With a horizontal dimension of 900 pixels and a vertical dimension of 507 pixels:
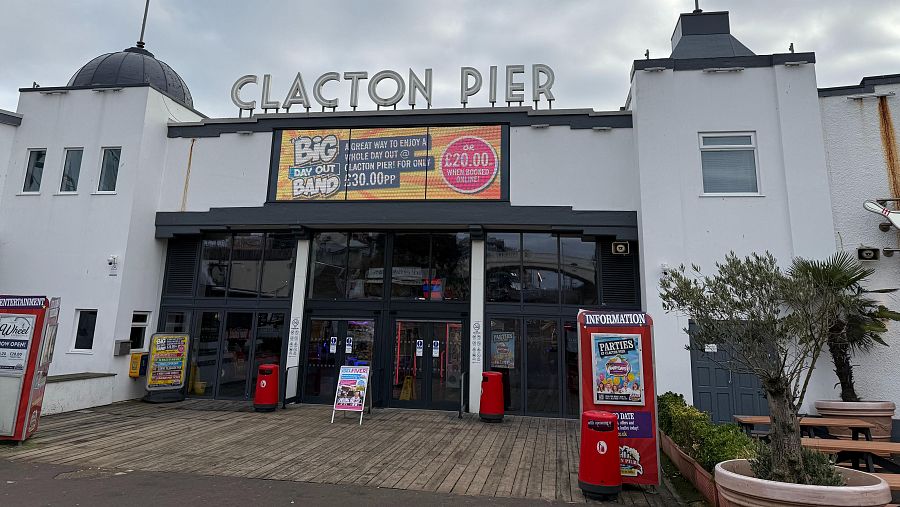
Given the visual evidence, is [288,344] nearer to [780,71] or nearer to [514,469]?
[514,469]

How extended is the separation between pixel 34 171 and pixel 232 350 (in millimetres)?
7108

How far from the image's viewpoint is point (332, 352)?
12.0 metres

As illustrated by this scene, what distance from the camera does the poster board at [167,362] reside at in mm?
11539

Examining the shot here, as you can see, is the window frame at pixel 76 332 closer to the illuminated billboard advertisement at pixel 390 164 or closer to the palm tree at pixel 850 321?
the illuminated billboard advertisement at pixel 390 164

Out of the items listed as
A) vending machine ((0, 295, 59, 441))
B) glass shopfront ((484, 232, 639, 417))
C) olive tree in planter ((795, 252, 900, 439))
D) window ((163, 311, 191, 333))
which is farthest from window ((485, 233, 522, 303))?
vending machine ((0, 295, 59, 441))

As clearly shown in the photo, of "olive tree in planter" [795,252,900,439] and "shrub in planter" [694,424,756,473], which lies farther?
"olive tree in planter" [795,252,900,439]

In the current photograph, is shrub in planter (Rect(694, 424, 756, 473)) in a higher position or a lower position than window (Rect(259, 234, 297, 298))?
lower

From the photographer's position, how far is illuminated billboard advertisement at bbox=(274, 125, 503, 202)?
11.7 metres

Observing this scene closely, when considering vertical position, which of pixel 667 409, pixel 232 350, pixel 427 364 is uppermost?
pixel 232 350

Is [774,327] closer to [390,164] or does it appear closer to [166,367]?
[390,164]

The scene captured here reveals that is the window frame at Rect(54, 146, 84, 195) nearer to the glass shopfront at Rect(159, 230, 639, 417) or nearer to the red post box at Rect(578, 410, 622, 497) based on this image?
the glass shopfront at Rect(159, 230, 639, 417)

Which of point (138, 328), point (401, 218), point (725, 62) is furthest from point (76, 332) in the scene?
point (725, 62)

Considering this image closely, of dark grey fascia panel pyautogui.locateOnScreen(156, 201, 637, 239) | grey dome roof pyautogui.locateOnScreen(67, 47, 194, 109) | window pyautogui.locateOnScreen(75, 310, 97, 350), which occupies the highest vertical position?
grey dome roof pyautogui.locateOnScreen(67, 47, 194, 109)

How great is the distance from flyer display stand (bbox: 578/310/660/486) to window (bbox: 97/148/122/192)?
40.1ft
